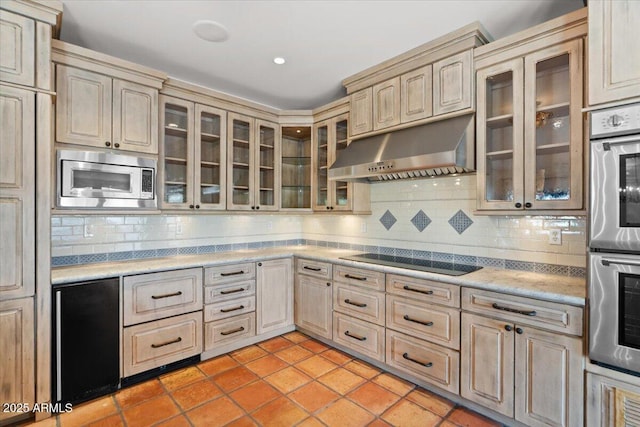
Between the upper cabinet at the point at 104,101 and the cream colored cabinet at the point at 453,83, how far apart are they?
2.38 m

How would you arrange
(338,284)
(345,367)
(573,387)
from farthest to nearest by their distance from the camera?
(338,284) → (345,367) → (573,387)

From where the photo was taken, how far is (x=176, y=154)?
3.00 m

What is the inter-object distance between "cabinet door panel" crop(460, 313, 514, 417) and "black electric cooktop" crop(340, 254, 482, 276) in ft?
1.24

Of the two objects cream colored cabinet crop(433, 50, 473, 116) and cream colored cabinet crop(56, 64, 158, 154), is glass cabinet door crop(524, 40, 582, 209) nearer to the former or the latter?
cream colored cabinet crop(433, 50, 473, 116)

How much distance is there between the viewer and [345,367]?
9.06ft

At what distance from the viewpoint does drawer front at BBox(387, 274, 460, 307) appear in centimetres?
221

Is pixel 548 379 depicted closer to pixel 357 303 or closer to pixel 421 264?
pixel 421 264

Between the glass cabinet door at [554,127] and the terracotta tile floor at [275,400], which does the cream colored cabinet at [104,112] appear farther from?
the glass cabinet door at [554,127]

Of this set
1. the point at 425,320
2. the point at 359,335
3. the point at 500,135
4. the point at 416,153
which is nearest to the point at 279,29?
the point at 416,153

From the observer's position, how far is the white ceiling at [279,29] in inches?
79.3

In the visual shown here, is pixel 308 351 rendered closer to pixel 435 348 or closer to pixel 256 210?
pixel 435 348

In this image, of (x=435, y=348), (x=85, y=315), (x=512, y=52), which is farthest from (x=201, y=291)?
(x=512, y=52)

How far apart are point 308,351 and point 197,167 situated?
7.01 ft

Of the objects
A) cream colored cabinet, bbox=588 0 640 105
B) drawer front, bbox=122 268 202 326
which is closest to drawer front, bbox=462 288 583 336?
cream colored cabinet, bbox=588 0 640 105
